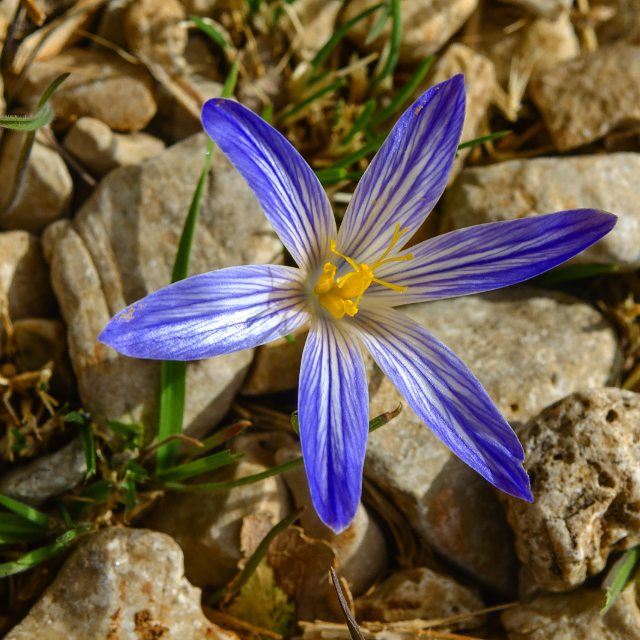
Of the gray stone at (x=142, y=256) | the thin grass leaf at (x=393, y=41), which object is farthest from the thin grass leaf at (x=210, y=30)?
the thin grass leaf at (x=393, y=41)

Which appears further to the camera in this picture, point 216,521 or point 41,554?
point 216,521

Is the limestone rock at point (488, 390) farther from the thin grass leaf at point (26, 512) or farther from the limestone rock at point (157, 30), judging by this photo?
the limestone rock at point (157, 30)

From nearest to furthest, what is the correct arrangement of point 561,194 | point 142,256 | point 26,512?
point 26,512 → point 142,256 → point 561,194

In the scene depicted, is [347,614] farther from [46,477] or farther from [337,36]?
[337,36]

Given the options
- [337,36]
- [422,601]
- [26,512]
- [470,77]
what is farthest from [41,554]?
[470,77]

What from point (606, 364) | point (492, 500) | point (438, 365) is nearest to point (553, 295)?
point (606, 364)

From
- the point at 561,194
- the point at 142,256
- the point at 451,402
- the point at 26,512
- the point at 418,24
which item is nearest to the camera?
the point at 451,402
